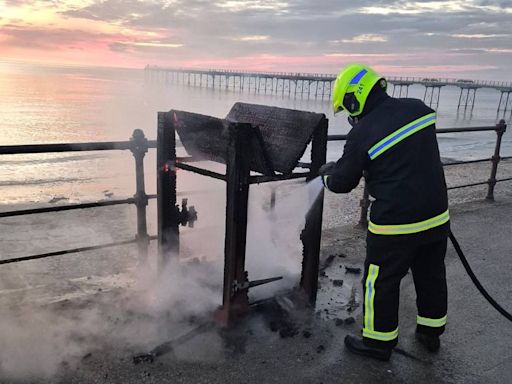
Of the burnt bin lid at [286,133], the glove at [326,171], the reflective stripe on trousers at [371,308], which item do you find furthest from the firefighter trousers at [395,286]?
the burnt bin lid at [286,133]

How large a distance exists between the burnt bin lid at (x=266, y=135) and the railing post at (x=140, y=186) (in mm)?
525

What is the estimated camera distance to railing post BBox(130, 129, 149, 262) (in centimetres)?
373

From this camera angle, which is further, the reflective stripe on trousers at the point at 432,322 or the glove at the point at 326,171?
the reflective stripe on trousers at the point at 432,322

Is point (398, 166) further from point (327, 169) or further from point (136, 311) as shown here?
point (136, 311)

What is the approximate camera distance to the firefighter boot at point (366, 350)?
289 cm

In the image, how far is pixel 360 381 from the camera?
2.69 meters

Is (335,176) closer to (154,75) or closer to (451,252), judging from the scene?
(451,252)

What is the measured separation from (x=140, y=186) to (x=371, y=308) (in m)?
2.17

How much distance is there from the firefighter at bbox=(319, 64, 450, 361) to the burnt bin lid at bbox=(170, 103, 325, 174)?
10.1 inches

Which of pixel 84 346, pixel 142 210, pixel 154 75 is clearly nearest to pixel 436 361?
pixel 84 346

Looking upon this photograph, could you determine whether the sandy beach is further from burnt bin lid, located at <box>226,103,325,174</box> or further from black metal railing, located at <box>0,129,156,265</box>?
burnt bin lid, located at <box>226,103,325,174</box>

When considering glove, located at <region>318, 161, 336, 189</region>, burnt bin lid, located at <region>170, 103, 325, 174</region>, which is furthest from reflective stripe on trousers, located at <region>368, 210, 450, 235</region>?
burnt bin lid, located at <region>170, 103, 325, 174</region>

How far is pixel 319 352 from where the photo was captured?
295cm

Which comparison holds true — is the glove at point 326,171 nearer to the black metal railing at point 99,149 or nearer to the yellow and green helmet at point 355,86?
the yellow and green helmet at point 355,86
